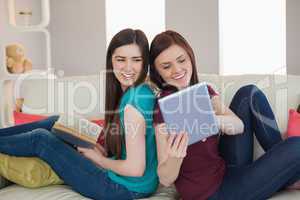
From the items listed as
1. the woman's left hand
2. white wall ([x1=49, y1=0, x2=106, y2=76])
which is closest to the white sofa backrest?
the woman's left hand

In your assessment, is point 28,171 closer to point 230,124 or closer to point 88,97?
point 88,97

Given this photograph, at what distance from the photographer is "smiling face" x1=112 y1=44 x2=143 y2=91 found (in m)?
1.54

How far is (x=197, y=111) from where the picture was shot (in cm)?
134

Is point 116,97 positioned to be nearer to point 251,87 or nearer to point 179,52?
point 179,52

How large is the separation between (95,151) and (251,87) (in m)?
0.67

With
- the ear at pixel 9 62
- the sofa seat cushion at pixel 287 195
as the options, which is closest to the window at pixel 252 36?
the ear at pixel 9 62

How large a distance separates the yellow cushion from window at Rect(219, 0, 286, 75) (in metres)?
2.08

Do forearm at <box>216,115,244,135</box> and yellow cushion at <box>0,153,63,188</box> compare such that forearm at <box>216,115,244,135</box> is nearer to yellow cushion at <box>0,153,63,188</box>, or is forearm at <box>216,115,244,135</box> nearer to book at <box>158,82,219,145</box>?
book at <box>158,82,219,145</box>

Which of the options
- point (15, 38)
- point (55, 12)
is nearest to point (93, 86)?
→ point (15, 38)

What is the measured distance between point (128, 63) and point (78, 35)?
101 inches

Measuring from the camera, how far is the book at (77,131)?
1.58 meters

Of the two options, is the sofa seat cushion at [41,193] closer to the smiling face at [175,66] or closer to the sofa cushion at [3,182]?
the sofa cushion at [3,182]

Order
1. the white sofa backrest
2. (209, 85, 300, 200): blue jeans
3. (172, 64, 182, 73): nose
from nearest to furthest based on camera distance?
(209, 85, 300, 200): blue jeans
(172, 64, 182, 73): nose
the white sofa backrest

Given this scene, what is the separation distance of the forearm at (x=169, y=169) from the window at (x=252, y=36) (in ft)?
6.46
